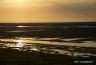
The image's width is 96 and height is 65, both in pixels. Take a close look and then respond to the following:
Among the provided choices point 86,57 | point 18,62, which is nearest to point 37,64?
point 18,62

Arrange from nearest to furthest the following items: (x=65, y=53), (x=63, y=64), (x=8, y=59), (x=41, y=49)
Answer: (x=63, y=64), (x=8, y=59), (x=65, y=53), (x=41, y=49)

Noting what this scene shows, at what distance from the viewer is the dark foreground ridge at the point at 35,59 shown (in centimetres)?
2030

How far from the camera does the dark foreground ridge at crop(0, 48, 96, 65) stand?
2030cm

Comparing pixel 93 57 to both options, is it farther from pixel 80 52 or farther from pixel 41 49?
pixel 41 49

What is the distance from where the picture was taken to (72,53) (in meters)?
24.0

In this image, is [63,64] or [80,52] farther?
[80,52]

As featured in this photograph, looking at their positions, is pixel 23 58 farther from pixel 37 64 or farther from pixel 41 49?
pixel 41 49

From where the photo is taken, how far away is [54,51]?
2522cm

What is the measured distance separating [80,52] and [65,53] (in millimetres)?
1190

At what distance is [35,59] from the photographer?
2153 centimetres

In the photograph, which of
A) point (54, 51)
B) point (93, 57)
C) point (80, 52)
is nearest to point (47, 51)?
point (54, 51)

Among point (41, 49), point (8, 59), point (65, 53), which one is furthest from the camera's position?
point (41, 49)

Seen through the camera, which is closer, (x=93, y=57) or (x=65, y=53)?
(x=93, y=57)

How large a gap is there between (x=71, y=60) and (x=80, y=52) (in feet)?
12.2
